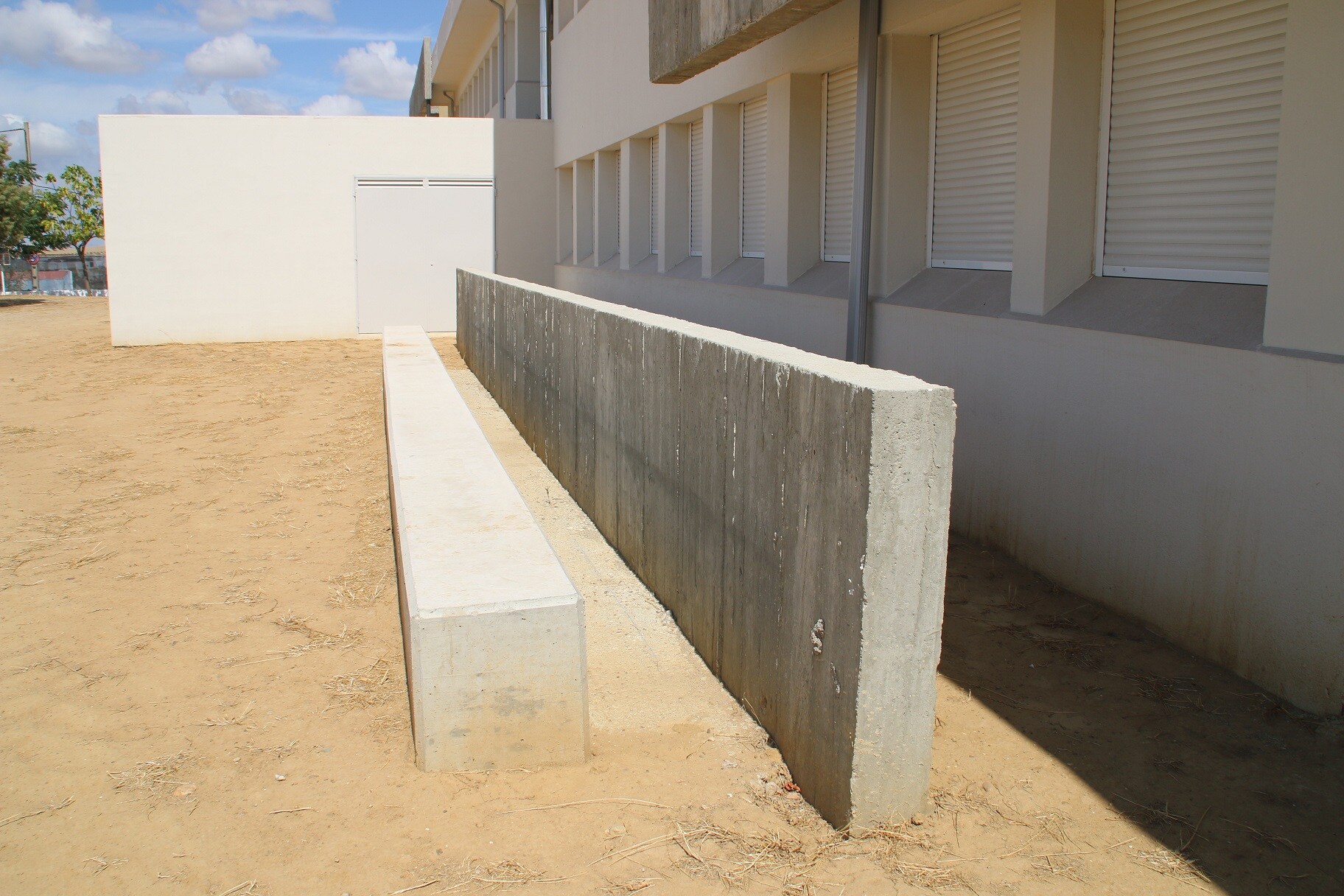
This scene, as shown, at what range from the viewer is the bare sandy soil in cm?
344

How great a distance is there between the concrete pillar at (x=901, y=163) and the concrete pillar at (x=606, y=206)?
10.7m

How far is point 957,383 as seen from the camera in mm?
7156

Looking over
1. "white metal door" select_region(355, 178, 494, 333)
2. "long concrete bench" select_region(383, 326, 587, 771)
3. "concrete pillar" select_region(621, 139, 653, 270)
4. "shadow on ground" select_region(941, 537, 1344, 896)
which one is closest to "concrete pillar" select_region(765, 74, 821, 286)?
"shadow on ground" select_region(941, 537, 1344, 896)

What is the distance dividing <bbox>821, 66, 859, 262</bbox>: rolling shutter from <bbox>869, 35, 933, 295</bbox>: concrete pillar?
119 centimetres

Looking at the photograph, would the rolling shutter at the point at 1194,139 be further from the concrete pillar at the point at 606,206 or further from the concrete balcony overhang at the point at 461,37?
the concrete balcony overhang at the point at 461,37

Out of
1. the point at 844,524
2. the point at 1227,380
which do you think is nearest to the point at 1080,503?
the point at 1227,380

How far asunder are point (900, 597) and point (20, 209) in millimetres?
37065

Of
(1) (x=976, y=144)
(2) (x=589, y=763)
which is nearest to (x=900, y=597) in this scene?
(2) (x=589, y=763)

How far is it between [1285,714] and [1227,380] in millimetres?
1416

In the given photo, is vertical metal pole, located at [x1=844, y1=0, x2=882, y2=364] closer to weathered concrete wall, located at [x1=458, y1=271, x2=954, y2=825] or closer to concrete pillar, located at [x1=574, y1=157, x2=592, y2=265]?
weathered concrete wall, located at [x1=458, y1=271, x2=954, y2=825]

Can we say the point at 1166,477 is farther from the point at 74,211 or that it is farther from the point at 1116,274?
the point at 74,211

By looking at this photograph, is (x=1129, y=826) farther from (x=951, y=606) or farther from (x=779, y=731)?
(x=951, y=606)

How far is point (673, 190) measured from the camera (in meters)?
14.7

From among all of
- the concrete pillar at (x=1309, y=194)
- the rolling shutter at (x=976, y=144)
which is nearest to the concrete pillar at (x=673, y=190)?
the rolling shutter at (x=976, y=144)
